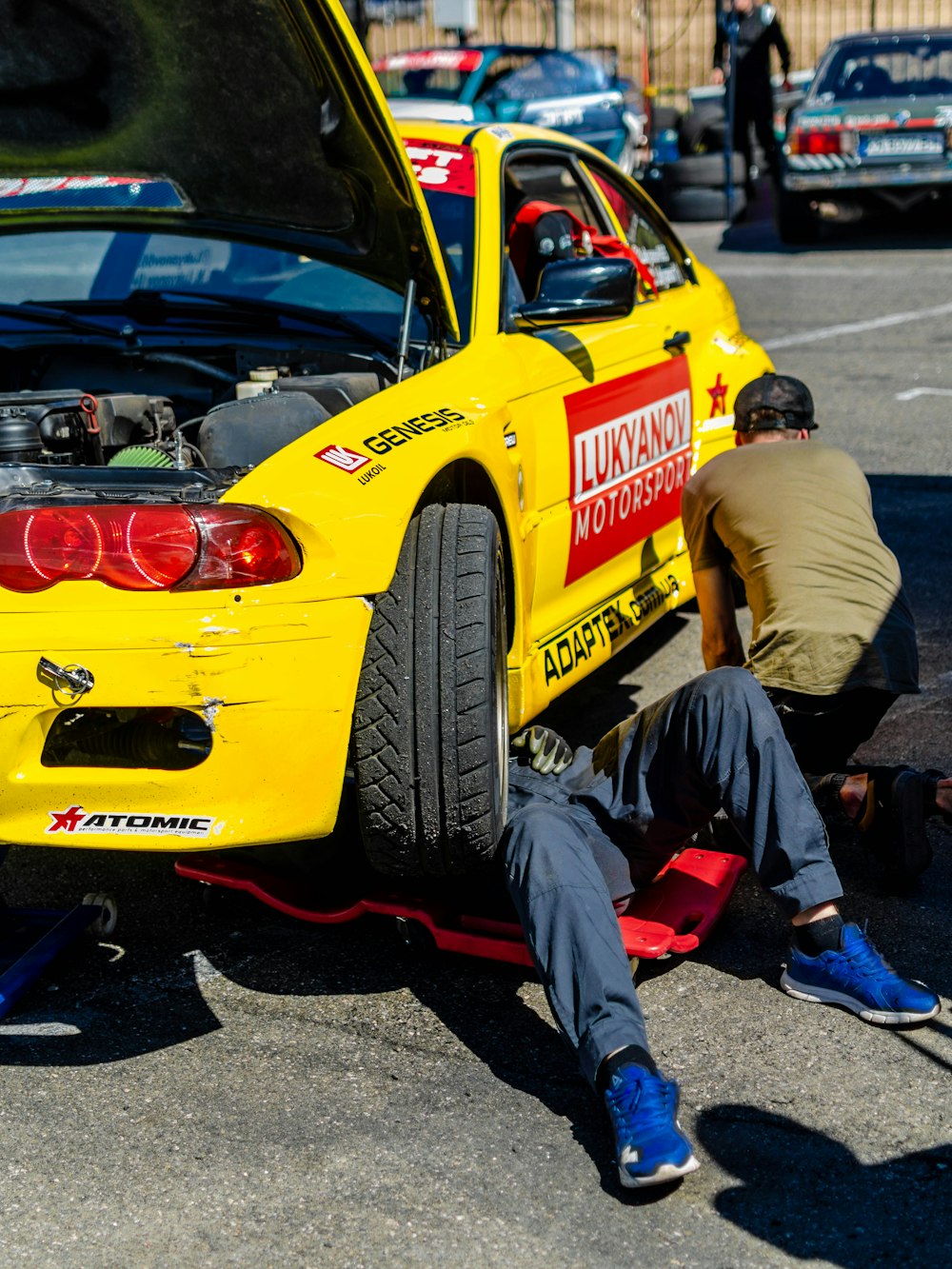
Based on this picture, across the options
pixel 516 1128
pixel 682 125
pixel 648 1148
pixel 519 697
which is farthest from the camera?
pixel 682 125

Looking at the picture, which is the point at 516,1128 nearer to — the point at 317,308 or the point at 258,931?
the point at 258,931

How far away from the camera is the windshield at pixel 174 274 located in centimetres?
426

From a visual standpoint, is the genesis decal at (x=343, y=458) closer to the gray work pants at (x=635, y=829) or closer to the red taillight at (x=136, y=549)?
the red taillight at (x=136, y=549)

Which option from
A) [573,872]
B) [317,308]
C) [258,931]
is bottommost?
[258,931]

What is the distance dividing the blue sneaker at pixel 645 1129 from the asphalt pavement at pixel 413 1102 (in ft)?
0.19

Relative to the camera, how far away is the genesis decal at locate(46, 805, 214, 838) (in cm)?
277

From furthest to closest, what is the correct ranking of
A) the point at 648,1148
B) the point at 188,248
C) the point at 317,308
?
the point at 188,248, the point at 317,308, the point at 648,1148

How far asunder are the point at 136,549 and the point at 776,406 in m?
1.88

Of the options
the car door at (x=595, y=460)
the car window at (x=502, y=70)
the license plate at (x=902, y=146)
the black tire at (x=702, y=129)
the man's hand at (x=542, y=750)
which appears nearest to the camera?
the man's hand at (x=542, y=750)

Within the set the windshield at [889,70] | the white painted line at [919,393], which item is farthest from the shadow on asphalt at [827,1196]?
the windshield at [889,70]

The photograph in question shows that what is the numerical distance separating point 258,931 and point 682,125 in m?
15.2

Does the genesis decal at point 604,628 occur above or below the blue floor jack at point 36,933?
above

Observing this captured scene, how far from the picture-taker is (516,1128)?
2.76m

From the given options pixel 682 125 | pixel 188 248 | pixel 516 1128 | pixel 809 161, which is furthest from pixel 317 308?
pixel 682 125
